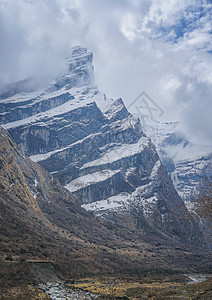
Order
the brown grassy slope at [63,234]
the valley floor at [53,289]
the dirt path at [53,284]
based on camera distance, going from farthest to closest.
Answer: the brown grassy slope at [63,234] → the dirt path at [53,284] → the valley floor at [53,289]

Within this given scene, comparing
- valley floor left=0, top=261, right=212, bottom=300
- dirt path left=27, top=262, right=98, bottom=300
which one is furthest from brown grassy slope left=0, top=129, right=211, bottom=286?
valley floor left=0, top=261, right=212, bottom=300

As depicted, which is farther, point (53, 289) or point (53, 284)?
point (53, 284)

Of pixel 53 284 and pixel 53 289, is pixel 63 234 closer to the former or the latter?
pixel 53 284

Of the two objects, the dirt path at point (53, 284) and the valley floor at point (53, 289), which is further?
the dirt path at point (53, 284)

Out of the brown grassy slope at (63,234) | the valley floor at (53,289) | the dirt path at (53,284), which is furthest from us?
the brown grassy slope at (63,234)

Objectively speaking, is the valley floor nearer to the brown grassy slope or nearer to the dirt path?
the dirt path

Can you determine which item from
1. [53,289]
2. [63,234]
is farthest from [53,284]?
[63,234]

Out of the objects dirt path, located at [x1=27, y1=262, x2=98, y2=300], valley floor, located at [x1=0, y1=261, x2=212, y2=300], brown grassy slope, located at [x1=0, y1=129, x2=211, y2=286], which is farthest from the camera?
brown grassy slope, located at [x1=0, y1=129, x2=211, y2=286]

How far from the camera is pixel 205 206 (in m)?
20.0

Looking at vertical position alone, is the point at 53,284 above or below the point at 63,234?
below

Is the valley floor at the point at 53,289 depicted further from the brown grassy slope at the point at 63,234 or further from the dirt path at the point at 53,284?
the brown grassy slope at the point at 63,234

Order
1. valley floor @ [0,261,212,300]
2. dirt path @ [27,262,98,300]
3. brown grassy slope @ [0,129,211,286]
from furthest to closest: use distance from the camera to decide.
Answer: brown grassy slope @ [0,129,211,286] → dirt path @ [27,262,98,300] → valley floor @ [0,261,212,300]

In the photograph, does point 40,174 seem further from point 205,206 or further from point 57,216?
point 205,206

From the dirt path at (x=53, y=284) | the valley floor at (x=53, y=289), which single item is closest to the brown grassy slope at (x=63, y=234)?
the dirt path at (x=53, y=284)
